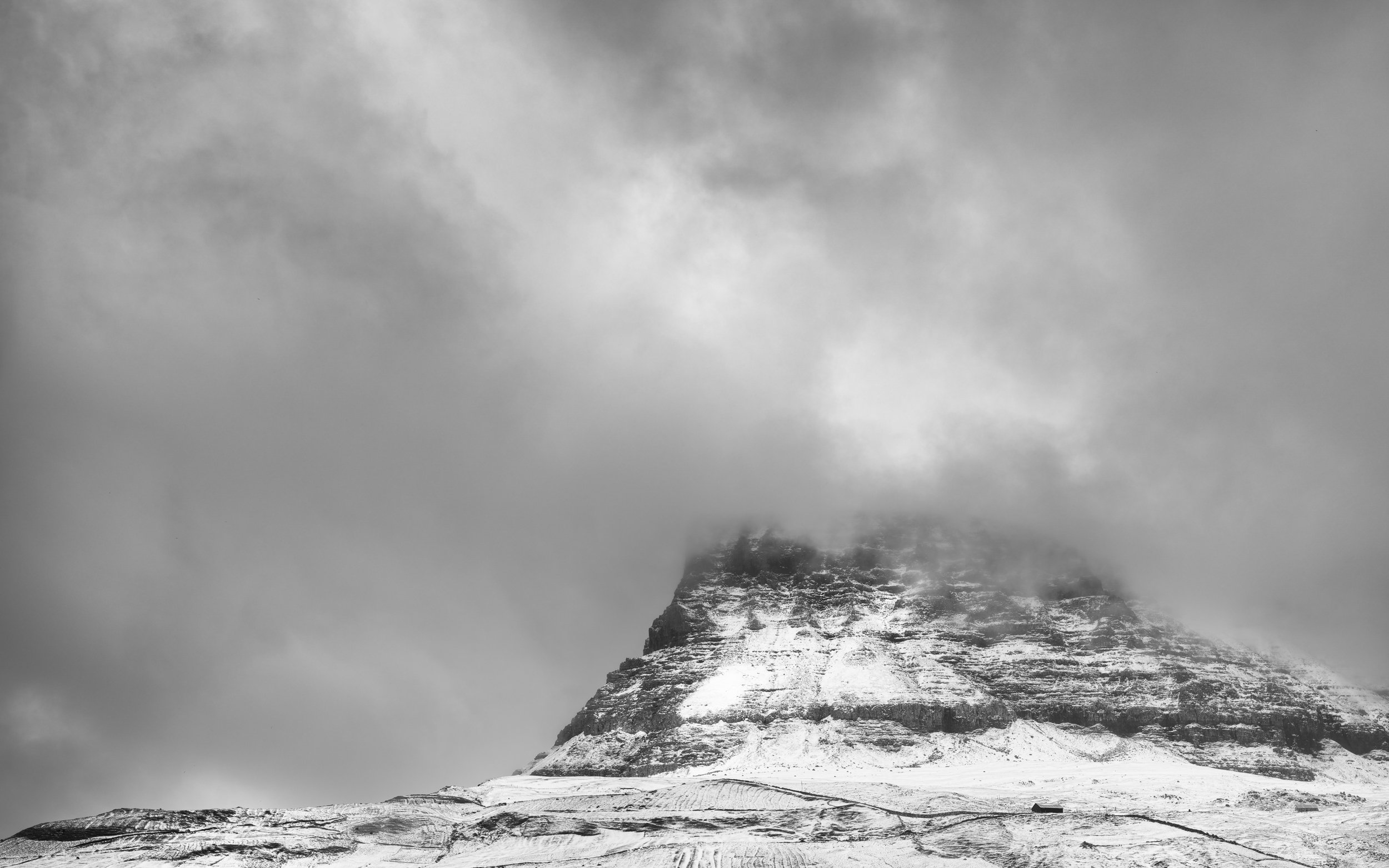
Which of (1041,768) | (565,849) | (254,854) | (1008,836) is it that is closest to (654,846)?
(565,849)

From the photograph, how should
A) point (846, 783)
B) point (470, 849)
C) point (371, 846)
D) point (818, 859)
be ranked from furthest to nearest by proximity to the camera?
1. point (846, 783)
2. point (371, 846)
3. point (470, 849)
4. point (818, 859)

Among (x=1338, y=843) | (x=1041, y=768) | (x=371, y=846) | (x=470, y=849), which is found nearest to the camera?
(x=1338, y=843)

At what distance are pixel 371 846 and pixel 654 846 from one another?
4023 cm

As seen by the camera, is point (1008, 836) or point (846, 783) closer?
point (1008, 836)

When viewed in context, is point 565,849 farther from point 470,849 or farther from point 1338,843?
point 1338,843

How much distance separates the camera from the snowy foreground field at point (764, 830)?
10025 centimetres

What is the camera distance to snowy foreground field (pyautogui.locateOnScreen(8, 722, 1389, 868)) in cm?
10025

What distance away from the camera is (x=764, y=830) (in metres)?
121

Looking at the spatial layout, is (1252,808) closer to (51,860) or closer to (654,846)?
(654,846)

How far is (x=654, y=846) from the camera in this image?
4422 inches

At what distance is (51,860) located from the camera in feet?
409

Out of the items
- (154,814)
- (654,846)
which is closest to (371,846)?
(154,814)

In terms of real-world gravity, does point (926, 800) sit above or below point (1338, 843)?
above

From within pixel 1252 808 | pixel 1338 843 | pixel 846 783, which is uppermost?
pixel 846 783
